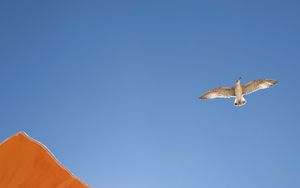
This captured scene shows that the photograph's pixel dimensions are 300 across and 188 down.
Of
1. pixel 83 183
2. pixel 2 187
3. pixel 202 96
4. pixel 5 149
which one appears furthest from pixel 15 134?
pixel 202 96

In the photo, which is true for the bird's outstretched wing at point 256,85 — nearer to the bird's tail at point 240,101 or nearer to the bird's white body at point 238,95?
the bird's white body at point 238,95

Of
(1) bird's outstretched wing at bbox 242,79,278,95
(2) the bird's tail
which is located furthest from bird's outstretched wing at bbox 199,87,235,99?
(2) the bird's tail

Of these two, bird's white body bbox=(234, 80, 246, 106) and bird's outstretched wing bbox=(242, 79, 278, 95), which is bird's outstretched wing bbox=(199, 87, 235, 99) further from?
bird's outstretched wing bbox=(242, 79, 278, 95)

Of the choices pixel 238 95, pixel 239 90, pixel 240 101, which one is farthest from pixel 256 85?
pixel 240 101

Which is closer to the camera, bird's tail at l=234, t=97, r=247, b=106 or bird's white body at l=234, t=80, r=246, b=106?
bird's tail at l=234, t=97, r=247, b=106

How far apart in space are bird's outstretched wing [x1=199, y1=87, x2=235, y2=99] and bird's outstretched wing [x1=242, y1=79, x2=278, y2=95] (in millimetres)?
1754

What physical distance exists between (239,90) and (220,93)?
9.14 feet

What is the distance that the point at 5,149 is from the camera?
342cm

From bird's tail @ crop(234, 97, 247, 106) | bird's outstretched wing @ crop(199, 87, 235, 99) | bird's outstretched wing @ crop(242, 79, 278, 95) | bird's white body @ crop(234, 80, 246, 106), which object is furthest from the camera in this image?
bird's outstretched wing @ crop(199, 87, 235, 99)

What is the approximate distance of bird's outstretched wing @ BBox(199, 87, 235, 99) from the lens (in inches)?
2276

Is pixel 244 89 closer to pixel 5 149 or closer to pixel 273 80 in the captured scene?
pixel 273 80

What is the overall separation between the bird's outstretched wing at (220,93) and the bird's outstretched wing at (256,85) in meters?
1.75

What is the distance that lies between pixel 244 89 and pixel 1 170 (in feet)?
185

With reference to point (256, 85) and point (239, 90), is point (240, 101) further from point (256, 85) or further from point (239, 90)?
point (256, 85)
